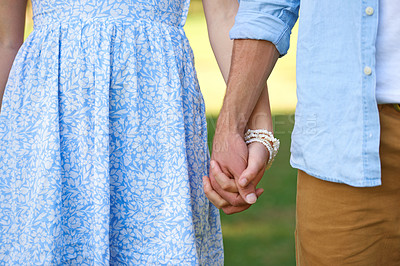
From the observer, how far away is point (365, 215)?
148 centimetres

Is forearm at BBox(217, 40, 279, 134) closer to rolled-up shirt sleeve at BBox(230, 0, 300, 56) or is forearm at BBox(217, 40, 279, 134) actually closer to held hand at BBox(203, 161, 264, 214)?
rolled-up shirt sleeve at BBox(230, 0, 300, 56)

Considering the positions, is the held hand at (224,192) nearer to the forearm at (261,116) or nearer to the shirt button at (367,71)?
the forearm at (261,116)

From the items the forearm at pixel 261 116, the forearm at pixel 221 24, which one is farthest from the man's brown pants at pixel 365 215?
the forearm at pixel 221 24

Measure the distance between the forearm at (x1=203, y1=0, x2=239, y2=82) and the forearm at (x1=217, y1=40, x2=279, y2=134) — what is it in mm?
147

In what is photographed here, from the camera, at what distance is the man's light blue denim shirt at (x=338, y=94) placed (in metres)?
1.43

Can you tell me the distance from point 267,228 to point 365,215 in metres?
2.98

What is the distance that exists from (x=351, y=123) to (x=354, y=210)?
0.22 m

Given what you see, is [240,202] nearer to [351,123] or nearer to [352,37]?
[351,123]

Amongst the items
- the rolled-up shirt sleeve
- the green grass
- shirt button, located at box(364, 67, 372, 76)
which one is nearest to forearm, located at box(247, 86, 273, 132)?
the rolled-up shirt sleeve

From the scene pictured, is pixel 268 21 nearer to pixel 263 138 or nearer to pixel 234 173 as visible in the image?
pixel 263 138

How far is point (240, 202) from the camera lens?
5.57 feet

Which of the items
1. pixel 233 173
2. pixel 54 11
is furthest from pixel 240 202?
pixel 54 11

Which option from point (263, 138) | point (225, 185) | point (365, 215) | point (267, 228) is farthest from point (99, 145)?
point (267, 228)

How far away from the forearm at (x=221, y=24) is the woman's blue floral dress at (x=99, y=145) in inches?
5.8
